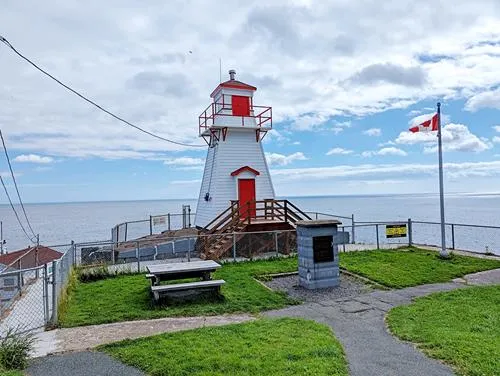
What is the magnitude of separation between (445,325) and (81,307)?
7.09 m

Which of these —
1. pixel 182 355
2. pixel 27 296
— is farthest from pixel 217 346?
pixel 27 296

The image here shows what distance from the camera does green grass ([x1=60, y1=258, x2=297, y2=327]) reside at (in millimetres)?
8117

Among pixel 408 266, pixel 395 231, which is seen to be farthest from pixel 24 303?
pixel 395 231

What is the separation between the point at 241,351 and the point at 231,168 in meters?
14.6

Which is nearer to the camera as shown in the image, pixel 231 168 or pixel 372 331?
pixel 372 331

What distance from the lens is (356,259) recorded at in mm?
13820

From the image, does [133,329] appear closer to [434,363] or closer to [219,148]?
[434,363]

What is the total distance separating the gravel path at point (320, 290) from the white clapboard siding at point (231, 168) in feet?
28.8

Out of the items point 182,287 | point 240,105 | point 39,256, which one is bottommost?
point 39,256

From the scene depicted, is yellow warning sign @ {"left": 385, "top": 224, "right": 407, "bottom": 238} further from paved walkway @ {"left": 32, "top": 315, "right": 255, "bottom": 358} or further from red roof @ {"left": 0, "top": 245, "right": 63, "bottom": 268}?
red roof @ {"left": 0, "top": 245, "right": 63, "bottom": 268}

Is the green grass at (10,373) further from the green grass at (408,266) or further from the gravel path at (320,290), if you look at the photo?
the green grass at (408,266)

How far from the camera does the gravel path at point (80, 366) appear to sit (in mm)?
5332

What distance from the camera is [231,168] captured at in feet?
65.5

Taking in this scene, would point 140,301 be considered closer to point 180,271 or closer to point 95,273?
Result: point 180,271
